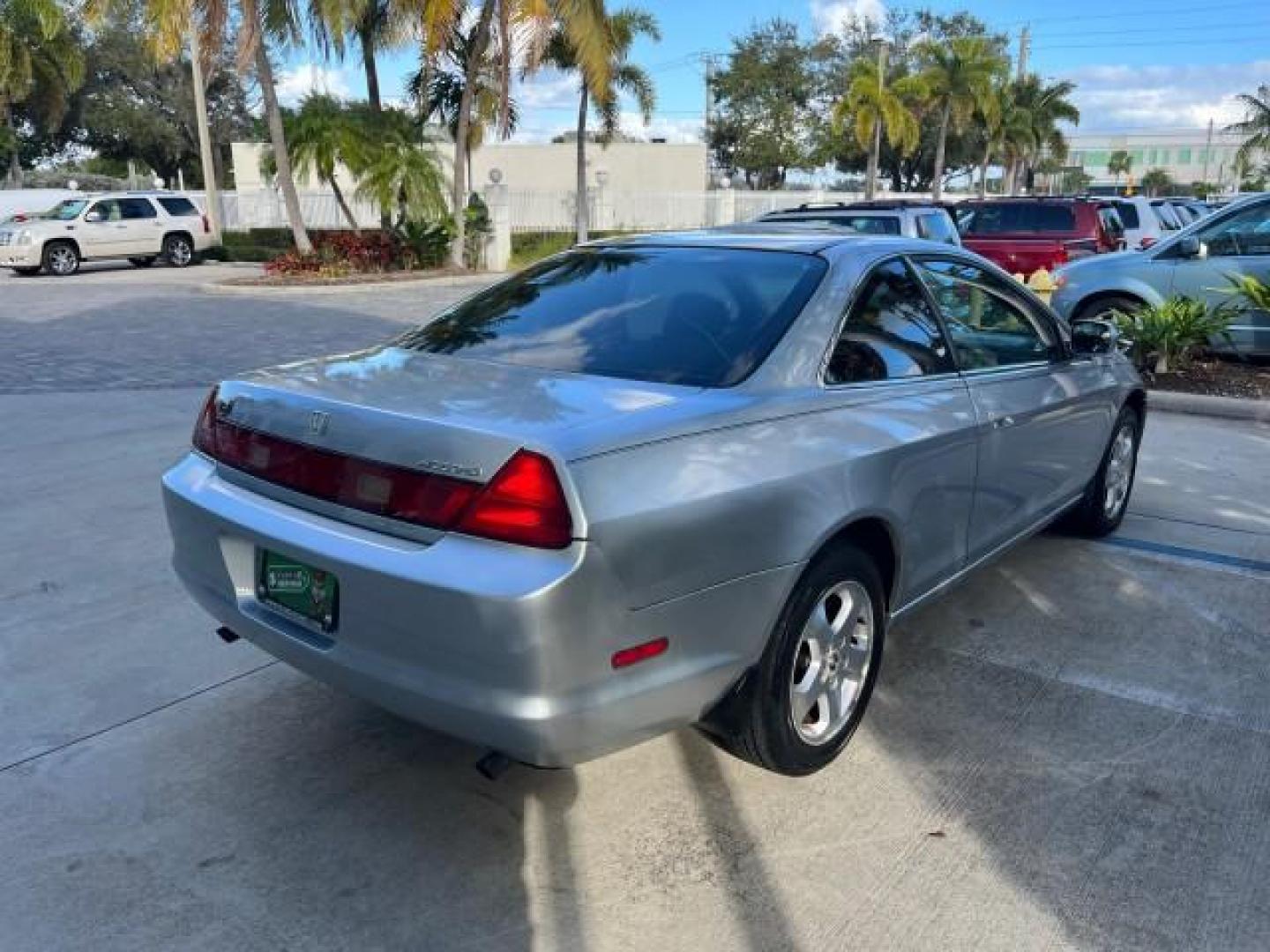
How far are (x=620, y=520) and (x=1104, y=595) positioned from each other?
10.3ft

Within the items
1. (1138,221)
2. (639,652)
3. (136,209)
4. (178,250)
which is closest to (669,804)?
(639,652)

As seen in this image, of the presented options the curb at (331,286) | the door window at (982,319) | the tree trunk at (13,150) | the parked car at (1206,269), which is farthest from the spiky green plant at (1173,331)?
the tree trunk at (13,150)

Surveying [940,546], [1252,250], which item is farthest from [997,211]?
[940,546]

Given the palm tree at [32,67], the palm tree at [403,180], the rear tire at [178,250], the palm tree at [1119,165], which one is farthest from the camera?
the palm tree at [1119,165]

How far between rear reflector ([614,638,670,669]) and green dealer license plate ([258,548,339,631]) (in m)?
0.75

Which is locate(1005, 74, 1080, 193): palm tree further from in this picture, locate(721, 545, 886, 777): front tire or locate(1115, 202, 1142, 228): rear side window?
locate(721, 545, 886, 777): front tire

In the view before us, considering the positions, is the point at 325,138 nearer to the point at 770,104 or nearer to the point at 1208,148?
the point at 770,104

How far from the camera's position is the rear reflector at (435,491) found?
7.80 feet

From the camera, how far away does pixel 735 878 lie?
108 inches

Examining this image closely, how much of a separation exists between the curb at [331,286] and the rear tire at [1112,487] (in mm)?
15100

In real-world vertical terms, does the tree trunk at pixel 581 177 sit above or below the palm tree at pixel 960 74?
below

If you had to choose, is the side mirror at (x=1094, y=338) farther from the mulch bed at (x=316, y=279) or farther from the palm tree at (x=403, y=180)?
the palm tree at (x=403, y=180)

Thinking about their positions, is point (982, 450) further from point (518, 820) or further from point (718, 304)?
point (518, 820)

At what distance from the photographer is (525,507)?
239 cm
